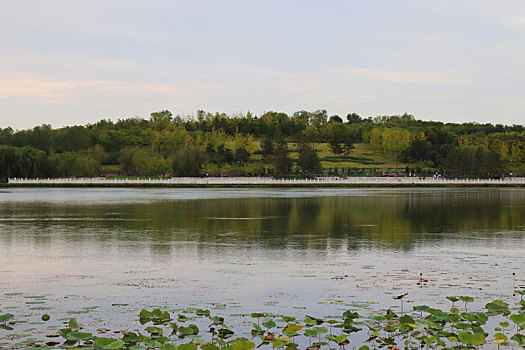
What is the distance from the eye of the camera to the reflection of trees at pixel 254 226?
20016 mm

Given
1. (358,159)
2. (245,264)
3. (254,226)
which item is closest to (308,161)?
(358,159)

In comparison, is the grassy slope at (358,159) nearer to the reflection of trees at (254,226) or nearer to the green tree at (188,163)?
the green tree at (188,163)

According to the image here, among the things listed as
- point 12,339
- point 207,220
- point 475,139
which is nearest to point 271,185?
point 207,220

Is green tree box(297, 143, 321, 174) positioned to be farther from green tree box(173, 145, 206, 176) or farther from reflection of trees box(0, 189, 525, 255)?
reflection of trees box(0, 189, 525, 255)

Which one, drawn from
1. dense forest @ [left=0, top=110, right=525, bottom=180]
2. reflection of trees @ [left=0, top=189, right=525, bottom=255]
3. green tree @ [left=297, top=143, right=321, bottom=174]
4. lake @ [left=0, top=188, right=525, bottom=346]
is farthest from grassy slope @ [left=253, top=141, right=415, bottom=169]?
lake @ [left=0, top=188, right=525, bottom=346]

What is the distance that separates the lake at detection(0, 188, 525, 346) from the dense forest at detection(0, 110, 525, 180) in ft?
222

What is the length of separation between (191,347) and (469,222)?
21.8 meters

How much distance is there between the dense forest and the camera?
9850 centimetres

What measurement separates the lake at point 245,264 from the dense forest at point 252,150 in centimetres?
6781

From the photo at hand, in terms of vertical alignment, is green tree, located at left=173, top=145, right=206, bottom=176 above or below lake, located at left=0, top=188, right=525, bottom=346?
above

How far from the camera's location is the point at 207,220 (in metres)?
27.9

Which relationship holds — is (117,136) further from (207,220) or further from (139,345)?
(139,345)

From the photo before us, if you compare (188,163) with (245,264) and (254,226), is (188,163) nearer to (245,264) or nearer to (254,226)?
(254,226)

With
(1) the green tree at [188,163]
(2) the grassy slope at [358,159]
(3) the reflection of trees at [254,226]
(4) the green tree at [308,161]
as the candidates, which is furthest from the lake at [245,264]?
(2) the grassy slope at [358,159]
